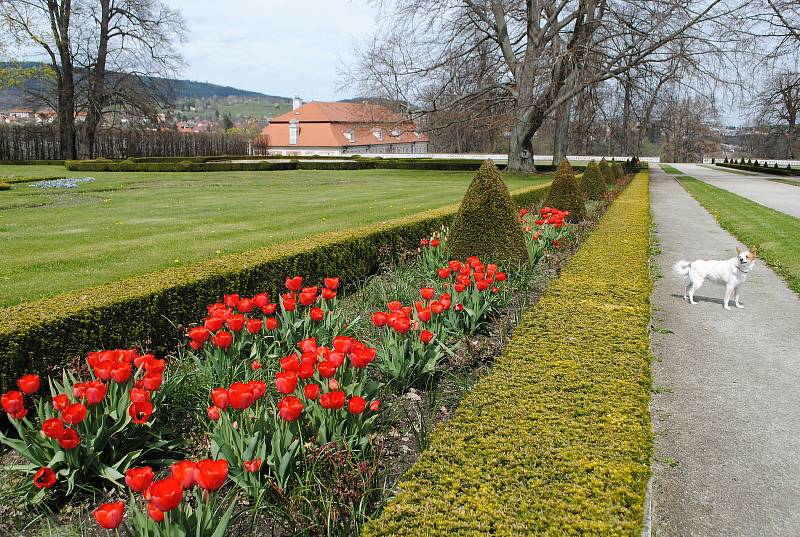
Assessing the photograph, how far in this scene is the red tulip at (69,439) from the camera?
91.9 inches

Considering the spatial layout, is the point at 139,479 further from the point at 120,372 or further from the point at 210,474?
the point at 120,372

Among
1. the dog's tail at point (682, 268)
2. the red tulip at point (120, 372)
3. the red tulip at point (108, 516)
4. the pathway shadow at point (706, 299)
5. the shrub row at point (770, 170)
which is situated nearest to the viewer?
the red tulip at point (108, 516)

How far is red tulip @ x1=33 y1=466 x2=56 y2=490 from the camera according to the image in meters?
2.27

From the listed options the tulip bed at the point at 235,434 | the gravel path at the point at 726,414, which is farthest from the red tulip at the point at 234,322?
the gravel path at the point at 726,414

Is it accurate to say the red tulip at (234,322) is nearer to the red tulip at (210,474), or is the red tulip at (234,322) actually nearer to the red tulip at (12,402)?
the red tulip at (12,402)

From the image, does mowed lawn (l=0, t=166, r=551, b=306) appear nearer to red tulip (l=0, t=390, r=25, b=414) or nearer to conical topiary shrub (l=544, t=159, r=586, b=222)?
conical topiary shrub (l=544, t=159, r=586, b=222)

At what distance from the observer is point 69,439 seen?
236cm

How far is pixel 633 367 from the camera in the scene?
3.41 meters

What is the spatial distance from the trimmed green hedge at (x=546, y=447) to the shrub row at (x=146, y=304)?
238cm

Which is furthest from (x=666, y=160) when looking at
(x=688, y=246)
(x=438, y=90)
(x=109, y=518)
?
(x=109, y=518)

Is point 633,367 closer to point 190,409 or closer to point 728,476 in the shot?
point 728,476

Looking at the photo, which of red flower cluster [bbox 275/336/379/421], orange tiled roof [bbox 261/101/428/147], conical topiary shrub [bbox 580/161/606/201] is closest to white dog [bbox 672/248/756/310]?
red flower cluster [bbox 275/336/379/421]

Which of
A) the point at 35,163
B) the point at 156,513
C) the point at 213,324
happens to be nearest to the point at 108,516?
the point at 156,513

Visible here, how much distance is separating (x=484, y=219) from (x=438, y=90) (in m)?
21.2
